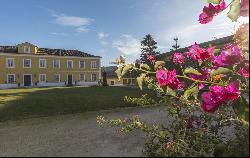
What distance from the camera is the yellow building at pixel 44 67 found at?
190 feet

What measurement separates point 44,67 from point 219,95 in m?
60.8

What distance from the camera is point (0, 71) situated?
57.0m

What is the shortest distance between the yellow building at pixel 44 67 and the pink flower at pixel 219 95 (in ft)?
190

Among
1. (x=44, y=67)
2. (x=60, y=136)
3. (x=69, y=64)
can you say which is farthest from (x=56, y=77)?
(x=60, y=136)

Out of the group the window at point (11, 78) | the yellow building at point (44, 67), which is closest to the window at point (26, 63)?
the yellow building at point (44, 67)

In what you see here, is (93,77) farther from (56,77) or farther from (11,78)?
(11,78)

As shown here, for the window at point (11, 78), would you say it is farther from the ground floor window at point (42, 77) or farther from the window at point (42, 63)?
the window at point (42, 63)

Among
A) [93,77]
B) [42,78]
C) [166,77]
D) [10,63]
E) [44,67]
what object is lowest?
[42,78]

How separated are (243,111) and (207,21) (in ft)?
3.55

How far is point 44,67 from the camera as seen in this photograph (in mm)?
61250

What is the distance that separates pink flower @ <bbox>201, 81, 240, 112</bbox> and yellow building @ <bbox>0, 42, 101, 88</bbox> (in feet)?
190

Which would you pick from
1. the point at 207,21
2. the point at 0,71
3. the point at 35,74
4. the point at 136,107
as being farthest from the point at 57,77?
the point at 207,21

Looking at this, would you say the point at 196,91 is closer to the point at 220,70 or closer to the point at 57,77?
the point at 220,70

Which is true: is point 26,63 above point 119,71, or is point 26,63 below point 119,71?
above
